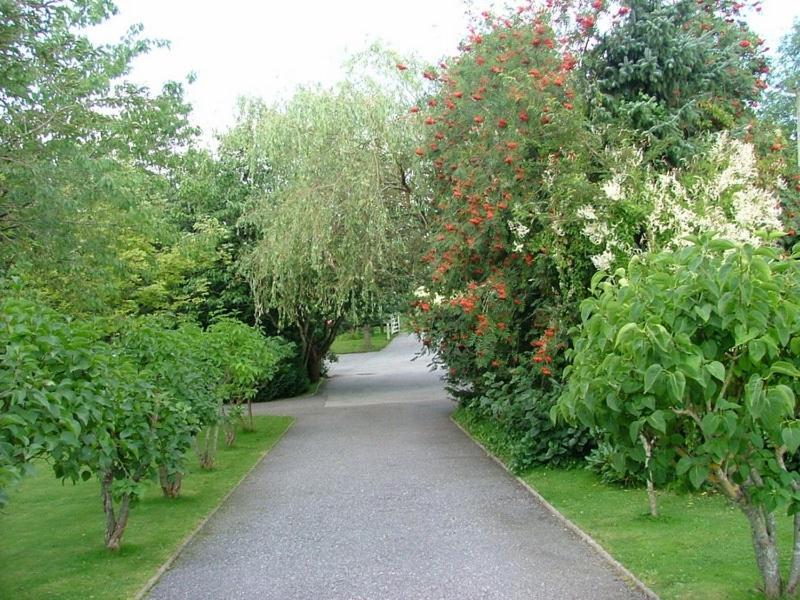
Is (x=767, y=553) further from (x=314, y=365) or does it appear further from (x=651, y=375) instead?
(x=314, y=365)

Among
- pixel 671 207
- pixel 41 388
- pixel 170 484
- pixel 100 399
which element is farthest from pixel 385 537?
pixel 671 207

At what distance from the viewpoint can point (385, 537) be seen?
316 inches

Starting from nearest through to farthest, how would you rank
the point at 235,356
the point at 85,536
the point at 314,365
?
the point at 85,536 < the point at 235,356 < the point at 314,365

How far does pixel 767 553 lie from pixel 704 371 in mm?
1612

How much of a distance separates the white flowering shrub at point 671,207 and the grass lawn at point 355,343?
42.5 meters

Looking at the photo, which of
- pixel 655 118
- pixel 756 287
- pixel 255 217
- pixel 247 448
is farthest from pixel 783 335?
pixel 255 217

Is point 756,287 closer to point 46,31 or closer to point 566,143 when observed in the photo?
point 566,143

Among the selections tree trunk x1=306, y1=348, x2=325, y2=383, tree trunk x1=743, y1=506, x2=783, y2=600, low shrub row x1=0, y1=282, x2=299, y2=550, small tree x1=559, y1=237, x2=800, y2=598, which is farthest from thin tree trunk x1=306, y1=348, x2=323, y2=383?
small tree x1=559, y1=237, x2=800, y2=598

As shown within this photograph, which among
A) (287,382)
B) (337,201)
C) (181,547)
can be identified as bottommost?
(181,547)

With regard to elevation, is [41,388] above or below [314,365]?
above

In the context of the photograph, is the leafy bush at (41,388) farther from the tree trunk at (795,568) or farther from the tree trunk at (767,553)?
the tree trunk at (795,568)

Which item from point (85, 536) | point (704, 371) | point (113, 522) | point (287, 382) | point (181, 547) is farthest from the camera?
point (287, 382)

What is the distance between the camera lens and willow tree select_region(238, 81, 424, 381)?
17.5 m

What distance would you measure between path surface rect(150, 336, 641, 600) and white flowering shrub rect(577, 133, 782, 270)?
3041 millimetres
